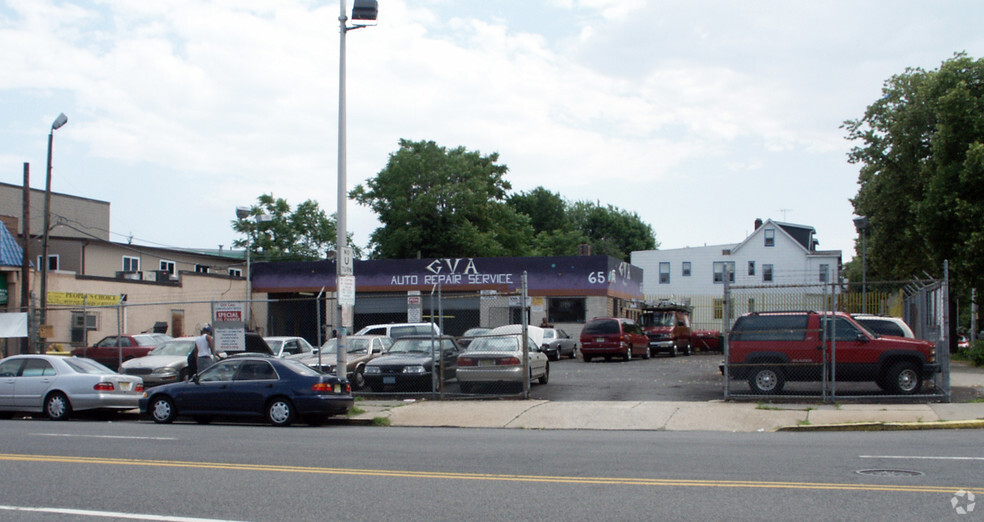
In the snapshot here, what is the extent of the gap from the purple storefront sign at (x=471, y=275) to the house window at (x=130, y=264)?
231 inches

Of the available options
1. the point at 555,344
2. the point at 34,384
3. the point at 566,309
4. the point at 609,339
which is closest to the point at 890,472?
the point at 34,384

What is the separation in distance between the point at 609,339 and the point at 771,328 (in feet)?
43.9

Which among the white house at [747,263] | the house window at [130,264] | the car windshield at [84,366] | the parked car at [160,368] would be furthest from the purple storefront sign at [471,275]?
the car windshield at [84,366]

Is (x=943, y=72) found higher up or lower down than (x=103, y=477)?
higher up

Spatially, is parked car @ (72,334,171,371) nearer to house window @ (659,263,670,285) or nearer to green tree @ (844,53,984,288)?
green tree @ (844,53,984,288)

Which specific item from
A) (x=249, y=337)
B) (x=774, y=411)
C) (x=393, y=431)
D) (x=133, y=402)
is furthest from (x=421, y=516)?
(x=249, y=337)

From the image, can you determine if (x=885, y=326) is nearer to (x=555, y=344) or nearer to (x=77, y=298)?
(x=555, y=344)

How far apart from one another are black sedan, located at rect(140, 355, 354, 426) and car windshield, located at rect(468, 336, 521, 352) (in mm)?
4067

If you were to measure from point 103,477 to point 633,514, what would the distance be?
575 centimetres

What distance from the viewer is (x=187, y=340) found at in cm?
2319

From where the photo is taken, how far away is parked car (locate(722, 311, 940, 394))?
55.4ft

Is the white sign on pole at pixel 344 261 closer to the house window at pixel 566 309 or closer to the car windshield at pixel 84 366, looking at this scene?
the car windshield at pixel 84 366

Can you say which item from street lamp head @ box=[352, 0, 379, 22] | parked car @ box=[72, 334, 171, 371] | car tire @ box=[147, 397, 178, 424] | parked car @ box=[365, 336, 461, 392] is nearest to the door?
car tire @ box=[147, 397, 178, 424]

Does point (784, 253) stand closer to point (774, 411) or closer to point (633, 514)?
point (774, 411)
